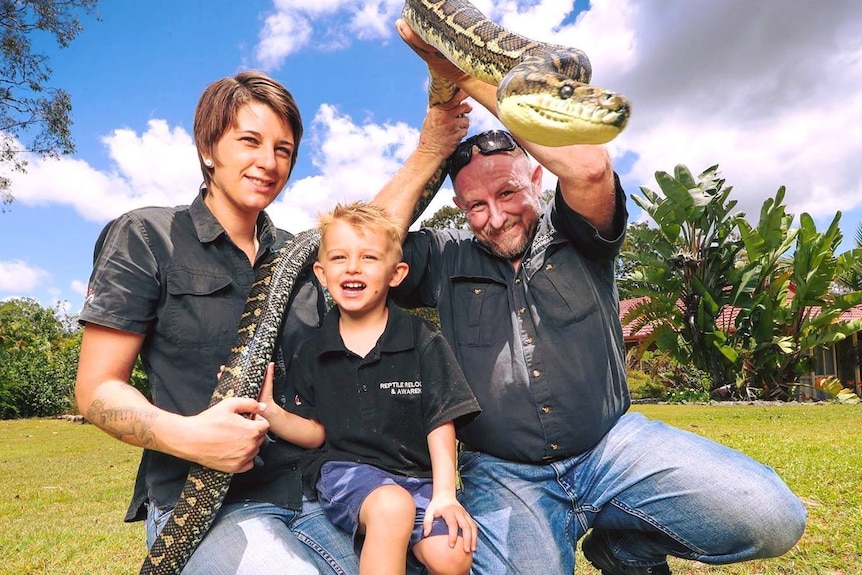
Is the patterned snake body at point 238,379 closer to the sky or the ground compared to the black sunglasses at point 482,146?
closer to the ground

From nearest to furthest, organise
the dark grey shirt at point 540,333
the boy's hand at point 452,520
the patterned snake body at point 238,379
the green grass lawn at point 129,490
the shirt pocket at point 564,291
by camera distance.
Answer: the boy's hand at point 452,520 → the patterned snake body at point 238,379 → the dark grey shirt at point 540,333 → the shirt pocket at point 564,291 → the green grass lawn at point 129,490

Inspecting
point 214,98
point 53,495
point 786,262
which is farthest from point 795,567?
point 786,262

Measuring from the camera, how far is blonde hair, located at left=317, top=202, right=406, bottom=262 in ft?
11.9

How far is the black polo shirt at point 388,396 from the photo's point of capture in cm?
347

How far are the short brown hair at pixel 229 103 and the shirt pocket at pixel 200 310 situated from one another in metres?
0.65

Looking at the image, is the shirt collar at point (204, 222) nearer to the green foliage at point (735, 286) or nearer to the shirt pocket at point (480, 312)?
the shirt pocket at point (480, 312)

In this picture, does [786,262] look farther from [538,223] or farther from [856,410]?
[538,223]

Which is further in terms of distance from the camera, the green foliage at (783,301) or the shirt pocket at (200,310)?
the green foliage at (783,301)

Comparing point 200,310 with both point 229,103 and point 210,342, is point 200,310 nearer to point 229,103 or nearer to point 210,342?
point 210,342

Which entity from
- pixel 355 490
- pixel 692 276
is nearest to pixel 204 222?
pixel 355 490

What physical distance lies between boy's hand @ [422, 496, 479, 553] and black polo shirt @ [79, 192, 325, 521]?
82cm

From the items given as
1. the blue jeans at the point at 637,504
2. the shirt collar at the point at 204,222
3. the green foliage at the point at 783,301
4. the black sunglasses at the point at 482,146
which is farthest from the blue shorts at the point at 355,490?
the green foliage at the point at 783,301

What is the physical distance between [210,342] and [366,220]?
1.05 metres

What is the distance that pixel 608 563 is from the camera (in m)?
4.20
